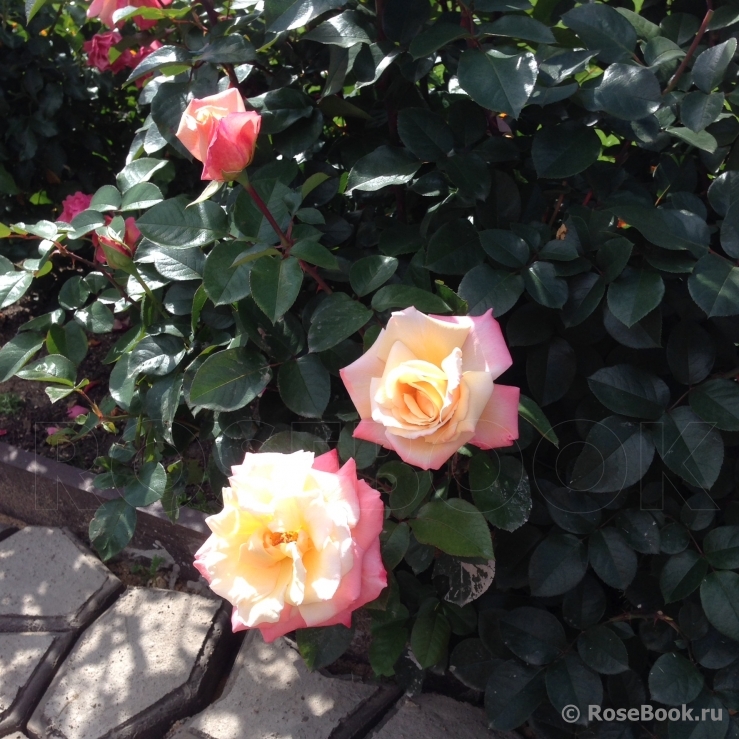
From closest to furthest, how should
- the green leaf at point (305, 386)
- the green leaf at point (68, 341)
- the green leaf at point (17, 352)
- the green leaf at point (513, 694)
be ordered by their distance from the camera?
the green leaf at point (305, 386), the green leaf at point (513, 694), the green leaf at point (17, 352), the green leaf at point (68, 341)

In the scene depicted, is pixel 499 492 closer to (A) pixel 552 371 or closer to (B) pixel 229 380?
(A) pixel 552 371

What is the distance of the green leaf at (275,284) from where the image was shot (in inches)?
31.4

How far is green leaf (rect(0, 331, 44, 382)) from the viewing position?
43.2 inches

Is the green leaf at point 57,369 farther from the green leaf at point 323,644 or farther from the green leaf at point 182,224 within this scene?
the green leaf at point 323,644

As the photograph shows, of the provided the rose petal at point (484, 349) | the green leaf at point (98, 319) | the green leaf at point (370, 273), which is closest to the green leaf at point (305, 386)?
the green leaf at point (370, 273)

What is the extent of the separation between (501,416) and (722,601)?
42 centimetres

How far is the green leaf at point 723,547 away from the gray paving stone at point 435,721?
1.75 feet

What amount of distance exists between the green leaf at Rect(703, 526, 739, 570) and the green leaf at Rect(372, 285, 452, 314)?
467 mm

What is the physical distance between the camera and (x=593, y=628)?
3.27ft

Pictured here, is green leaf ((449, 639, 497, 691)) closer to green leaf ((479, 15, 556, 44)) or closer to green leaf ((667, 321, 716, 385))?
→ green leaf ((667, 321, 716, 385))

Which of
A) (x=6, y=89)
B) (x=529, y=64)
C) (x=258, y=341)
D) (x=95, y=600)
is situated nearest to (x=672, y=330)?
(x=529, y=64)

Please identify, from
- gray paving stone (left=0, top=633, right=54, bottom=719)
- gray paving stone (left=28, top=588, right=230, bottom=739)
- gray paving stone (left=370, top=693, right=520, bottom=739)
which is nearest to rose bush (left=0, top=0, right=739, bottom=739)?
gray paving stone (left=370, top=693, right=520, bottom=739)

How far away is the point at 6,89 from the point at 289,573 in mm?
1824

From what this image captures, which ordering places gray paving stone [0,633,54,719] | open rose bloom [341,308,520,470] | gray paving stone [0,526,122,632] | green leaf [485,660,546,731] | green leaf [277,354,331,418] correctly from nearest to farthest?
1. open rose bloom [341,308,520,470]
2. green leaf [277,354,331,418]
3. green leaf [485,660,546,731]
4. gray paving stone [0,633,54,719]
5. gray paving stone [0,526,122,632]
